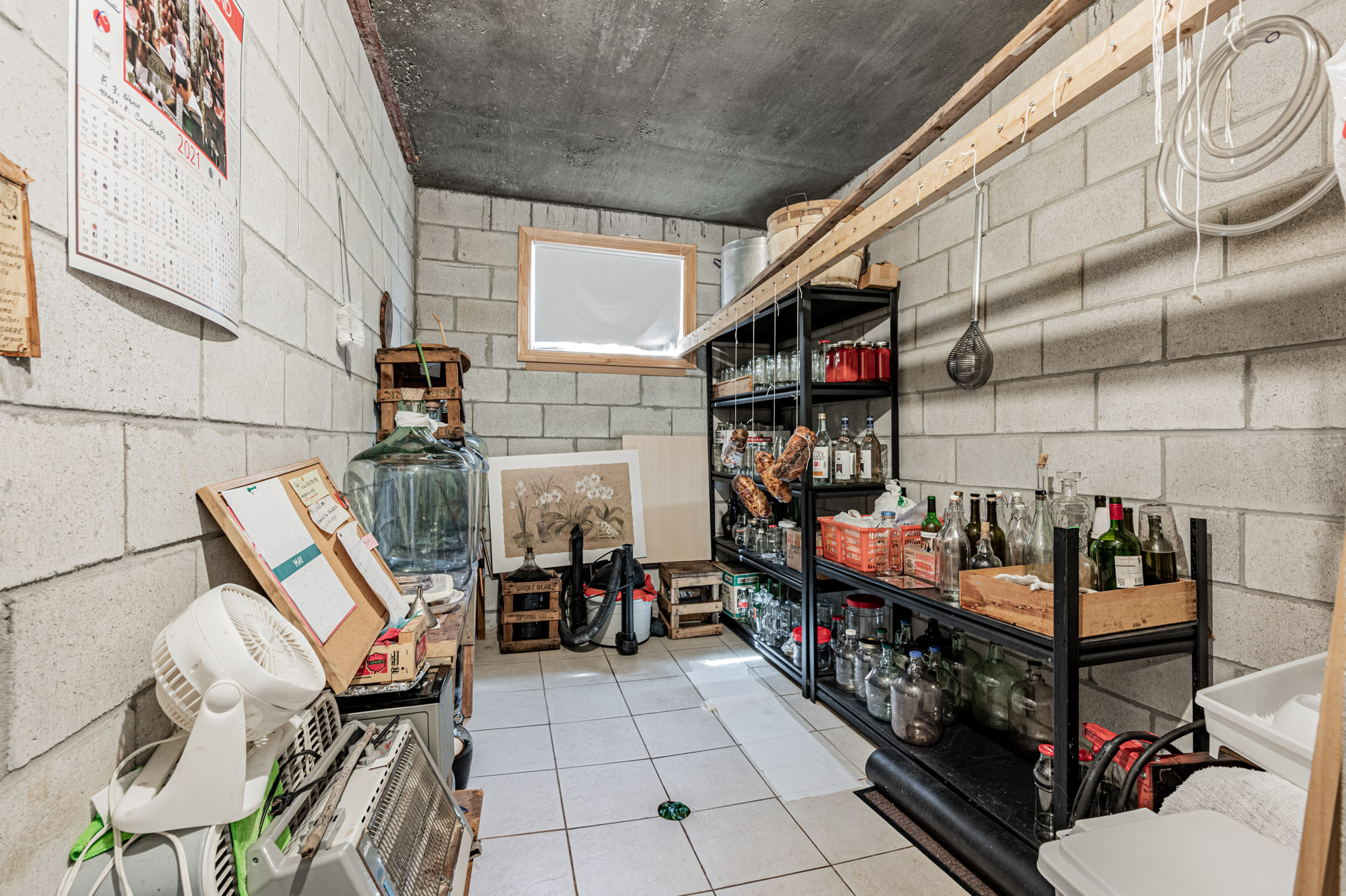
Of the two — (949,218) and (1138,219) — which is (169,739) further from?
(949,218)

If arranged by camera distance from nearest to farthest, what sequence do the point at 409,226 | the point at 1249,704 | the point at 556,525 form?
the point at 1249,704, the point at 409,226, the point at 556,525

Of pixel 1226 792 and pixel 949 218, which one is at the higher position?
pixel 949 218

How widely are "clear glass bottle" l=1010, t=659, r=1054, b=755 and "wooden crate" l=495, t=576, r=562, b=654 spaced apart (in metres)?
2.29

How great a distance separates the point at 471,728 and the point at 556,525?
4.87 ft

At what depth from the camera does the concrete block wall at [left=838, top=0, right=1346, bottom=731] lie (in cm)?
138

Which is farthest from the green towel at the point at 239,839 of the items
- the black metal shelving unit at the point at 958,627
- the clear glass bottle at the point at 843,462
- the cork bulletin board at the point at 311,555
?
the clear glass bottle at the point at 843,462

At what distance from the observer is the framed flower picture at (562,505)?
3654 mm

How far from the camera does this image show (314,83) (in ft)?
5.43

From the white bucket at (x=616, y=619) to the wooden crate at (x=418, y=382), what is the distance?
1439mm

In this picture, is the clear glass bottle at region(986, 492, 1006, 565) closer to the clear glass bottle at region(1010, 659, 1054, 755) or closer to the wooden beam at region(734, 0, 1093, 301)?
the clear glass bottle at region(1010, 659, 1054, 755)

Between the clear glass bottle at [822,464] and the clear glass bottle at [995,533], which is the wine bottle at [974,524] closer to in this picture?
the clear glass bottle at [995,533]

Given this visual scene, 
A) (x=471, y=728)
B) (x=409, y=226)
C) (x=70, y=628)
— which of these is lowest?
(x=471, y=728)

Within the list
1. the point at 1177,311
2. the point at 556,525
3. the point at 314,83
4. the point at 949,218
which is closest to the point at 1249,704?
the point at 1177,311

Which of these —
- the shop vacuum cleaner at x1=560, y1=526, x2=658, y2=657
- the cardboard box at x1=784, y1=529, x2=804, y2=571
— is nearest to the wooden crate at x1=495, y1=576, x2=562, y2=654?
the shop vacuum cleaner at x1=560, y1=526, x2=658, y2=657
